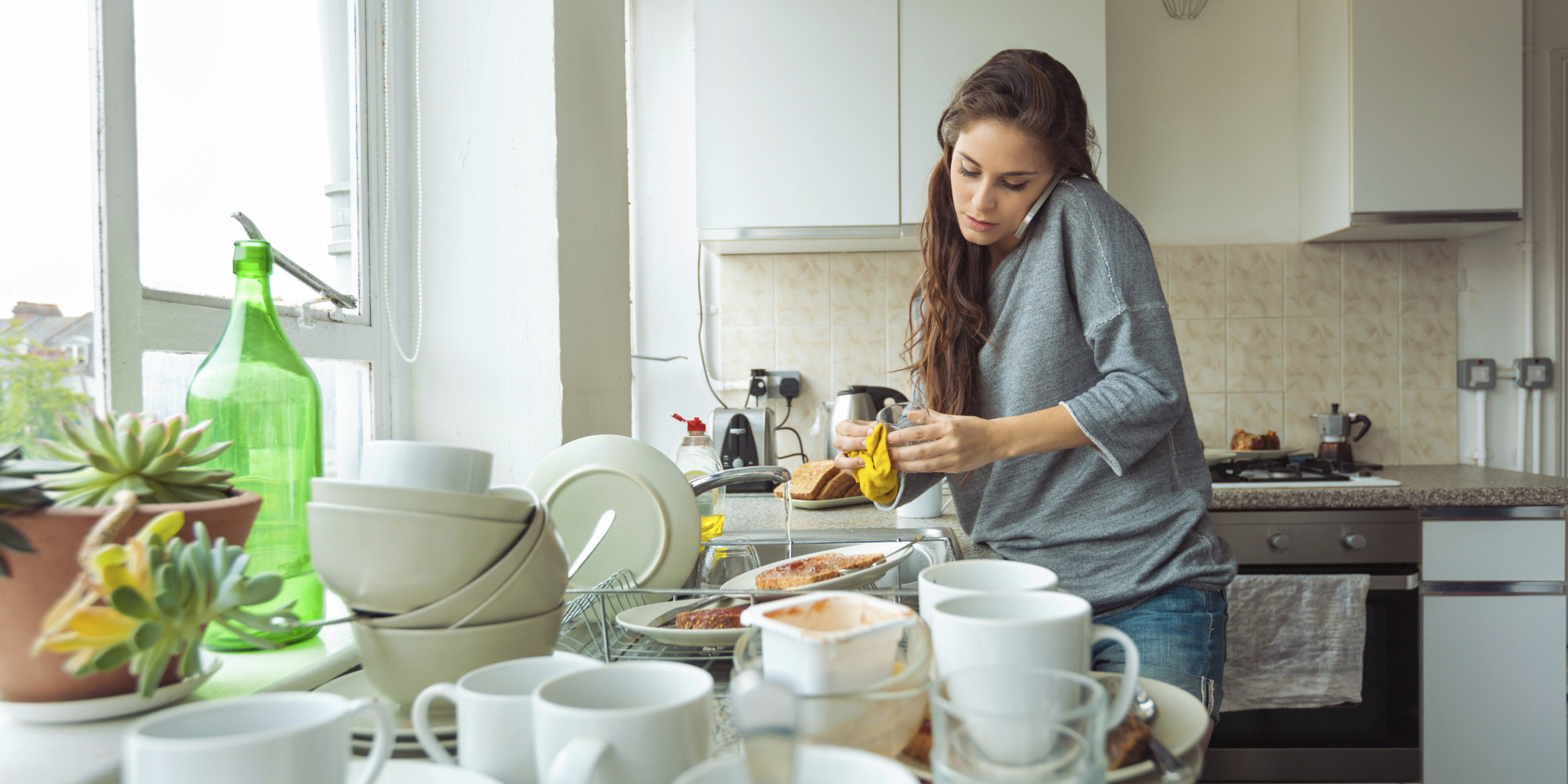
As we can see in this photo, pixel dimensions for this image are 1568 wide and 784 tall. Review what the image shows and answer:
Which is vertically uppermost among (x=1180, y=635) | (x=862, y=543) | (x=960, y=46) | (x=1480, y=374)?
(x=960, y=46)

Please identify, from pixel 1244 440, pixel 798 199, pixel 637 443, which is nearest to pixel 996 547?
pixel 637 443

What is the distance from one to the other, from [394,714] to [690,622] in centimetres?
31

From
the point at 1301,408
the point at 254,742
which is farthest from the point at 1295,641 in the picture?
the point at 254,742

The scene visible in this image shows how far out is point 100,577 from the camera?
429 millimetres

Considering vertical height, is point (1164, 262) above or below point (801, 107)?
below

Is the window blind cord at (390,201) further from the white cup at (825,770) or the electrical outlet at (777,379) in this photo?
the electrical outlet at (777,379)

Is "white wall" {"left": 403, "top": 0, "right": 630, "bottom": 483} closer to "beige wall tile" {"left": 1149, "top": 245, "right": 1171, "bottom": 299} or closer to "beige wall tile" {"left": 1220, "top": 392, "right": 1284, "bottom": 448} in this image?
"beige wall tile" {"left": 1149, "top": 245, "right": 1171, "bottom": 299}

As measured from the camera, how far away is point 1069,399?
1138 mm

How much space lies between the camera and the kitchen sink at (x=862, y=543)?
3.69 feet

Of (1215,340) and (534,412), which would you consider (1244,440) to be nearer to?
(1215,340)

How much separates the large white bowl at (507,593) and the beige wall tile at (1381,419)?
2739mm

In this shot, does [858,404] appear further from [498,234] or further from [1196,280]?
[1196,280]

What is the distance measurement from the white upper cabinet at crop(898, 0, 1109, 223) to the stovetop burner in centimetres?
99

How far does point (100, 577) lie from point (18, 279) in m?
0.42
